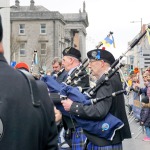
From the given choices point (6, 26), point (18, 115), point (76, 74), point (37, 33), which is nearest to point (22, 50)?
point (37, 33)

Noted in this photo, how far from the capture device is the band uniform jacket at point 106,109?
15.3ft

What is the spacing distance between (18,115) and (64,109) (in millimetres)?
2789

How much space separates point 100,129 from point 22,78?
236cm

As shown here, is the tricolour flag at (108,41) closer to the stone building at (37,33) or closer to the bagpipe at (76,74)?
the bagpipe at (76,74)

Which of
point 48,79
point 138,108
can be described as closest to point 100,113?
point 48,79

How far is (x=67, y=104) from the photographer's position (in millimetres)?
4902

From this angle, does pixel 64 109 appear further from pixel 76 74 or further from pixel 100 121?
pixel 76 74

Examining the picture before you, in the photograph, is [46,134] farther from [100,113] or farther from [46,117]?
[100,113]

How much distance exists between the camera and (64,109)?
5.16 metres

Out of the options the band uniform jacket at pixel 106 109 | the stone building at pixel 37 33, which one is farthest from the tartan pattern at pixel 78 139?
the stone building at pixel 37 33

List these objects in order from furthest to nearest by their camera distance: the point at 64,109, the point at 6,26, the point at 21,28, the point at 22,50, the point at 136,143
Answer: the point at 21,28, the point at 22,50, the point at 6,26, the point at 136,143, the point at 64,109

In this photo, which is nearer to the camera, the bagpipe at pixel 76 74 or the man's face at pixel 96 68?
the man's face at pixel 96 68

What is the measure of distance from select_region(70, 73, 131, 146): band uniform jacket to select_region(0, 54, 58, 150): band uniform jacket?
219 cm

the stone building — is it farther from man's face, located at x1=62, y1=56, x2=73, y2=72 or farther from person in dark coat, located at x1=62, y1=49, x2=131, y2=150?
person in dark coat, located at x1=62, y1=49, x2=131, y2=150
